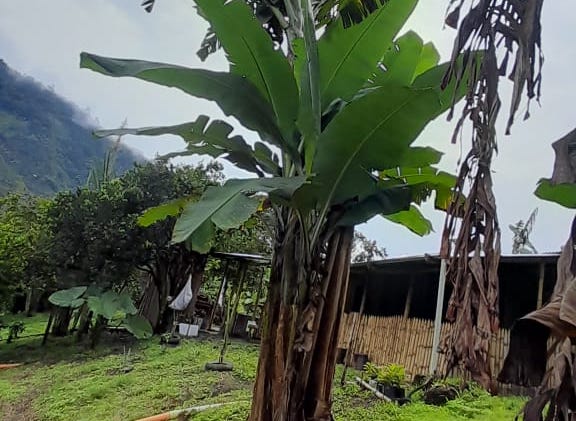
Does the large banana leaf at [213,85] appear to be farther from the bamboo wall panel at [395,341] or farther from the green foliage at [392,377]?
the bamboo wall panel at [395,341]

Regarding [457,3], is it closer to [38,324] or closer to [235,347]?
[235,347]

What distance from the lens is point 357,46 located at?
256 cm

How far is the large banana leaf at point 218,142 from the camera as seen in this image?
2.85 m

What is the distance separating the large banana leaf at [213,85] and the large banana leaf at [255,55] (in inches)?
2.7

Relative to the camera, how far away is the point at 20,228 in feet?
44.4

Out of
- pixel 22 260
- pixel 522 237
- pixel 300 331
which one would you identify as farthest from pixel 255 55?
pixel 522 237

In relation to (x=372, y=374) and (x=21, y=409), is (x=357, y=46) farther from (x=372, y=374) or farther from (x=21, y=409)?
(x=21, y=409)

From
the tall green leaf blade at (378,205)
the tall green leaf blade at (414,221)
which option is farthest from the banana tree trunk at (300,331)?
the tall green leaf blade at (414,221)

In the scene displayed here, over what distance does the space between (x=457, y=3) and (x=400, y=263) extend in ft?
25.5

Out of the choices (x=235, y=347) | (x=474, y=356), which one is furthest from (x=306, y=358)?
(x=235, y=347)

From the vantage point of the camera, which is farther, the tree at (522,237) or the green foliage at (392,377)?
the tree at (522,237)

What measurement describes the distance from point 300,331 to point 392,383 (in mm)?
4023

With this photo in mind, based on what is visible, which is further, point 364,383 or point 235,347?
point 235,347

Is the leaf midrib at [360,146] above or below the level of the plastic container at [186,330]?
above
